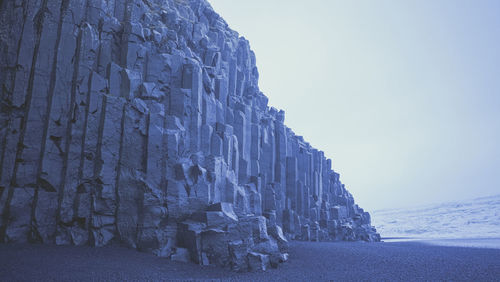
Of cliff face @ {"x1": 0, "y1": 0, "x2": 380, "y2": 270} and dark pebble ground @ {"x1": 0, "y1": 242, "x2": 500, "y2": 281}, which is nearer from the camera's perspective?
dark pebble ground @ {"x1": 0, "y1": 242, "x2": 500, "y2": 281}

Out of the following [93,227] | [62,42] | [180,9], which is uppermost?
[180,9]

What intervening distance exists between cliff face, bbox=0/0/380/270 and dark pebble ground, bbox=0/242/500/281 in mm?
1093

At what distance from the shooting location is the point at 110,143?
16.5m

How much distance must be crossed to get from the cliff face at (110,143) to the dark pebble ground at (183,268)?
1.09 m

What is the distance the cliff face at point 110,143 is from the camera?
15.1 metres

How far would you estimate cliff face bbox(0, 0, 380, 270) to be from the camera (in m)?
15.1

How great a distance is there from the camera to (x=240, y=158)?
2717 cm

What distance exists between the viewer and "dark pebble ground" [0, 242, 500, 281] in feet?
37.2

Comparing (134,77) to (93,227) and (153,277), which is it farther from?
(153,277)

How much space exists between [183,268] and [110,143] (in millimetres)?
6913

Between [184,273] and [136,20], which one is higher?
[136,20]

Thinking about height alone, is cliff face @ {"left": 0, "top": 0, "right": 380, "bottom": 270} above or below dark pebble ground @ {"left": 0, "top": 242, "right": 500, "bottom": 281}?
above

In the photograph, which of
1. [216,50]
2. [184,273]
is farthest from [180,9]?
[184,273]

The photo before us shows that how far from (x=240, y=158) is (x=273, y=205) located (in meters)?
6.09
